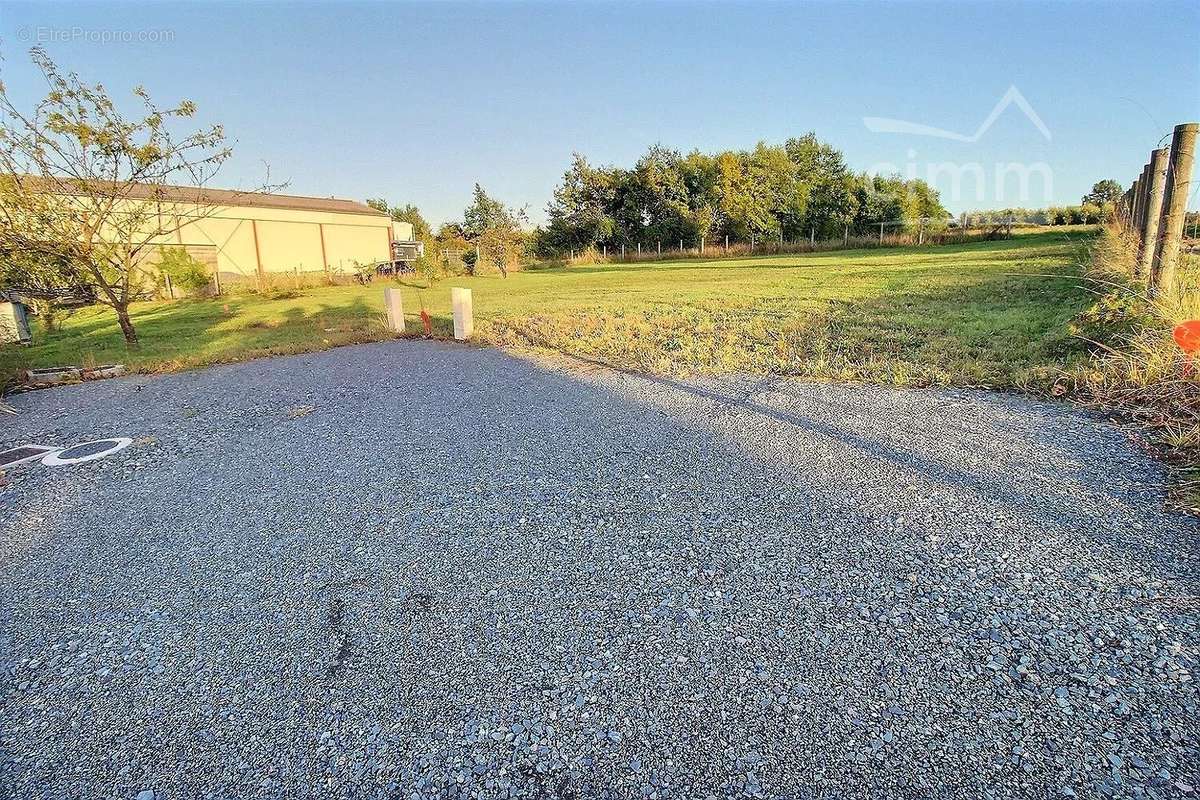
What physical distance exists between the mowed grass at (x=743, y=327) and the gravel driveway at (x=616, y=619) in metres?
1.59

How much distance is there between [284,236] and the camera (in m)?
23.3

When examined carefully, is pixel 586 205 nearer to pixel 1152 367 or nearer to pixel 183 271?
pixel 183 271

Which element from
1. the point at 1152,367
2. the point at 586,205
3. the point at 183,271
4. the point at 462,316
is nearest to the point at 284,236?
the point at 183,271

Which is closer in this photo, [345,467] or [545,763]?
[545,763]

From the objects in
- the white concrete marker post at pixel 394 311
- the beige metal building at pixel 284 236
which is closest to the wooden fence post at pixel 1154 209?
the white concrete marker post at pixel 394 311

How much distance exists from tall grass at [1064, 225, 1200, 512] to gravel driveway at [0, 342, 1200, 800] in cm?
21

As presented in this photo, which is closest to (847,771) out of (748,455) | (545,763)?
(545,763)

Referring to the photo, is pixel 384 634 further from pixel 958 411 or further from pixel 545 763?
pixel 958 411

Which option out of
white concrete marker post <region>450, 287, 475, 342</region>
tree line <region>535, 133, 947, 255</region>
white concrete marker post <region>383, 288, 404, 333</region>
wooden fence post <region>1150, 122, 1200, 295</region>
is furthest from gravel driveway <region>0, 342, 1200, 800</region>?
tree line <region>535, 133, 947, 255</region>

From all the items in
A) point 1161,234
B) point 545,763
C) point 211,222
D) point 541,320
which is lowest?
point 545,763

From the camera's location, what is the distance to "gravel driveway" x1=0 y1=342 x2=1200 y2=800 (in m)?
1.30

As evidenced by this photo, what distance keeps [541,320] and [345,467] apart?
5.59 meters

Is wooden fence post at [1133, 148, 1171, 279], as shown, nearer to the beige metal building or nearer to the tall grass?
the tall grass

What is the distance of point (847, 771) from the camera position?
1250 millimetres
